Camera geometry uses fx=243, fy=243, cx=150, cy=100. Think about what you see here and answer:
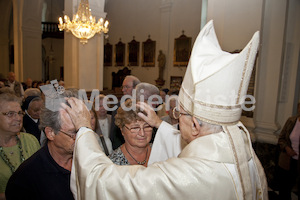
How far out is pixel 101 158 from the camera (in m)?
1.39

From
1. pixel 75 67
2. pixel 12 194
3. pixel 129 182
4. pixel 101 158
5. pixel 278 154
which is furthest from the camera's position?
pixel 75 67

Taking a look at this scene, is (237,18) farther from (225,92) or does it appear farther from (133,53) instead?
(133,53)

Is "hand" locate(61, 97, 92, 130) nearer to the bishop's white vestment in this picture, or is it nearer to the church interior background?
the bishop's white vestment

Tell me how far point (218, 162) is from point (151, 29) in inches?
484

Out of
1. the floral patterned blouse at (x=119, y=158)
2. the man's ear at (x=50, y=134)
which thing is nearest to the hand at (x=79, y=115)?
the man's ear at (x=50, y=134)

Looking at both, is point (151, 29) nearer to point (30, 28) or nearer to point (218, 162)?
point (30, 28)

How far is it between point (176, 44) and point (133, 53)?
10.6 ft

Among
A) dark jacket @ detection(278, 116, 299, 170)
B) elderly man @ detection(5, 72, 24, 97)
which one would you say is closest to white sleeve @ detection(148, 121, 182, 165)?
dark jacket @ detection(278, 116, 299, 170)

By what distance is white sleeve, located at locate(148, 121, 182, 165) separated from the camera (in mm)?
2213

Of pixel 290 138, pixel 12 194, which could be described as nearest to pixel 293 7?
pixel 290 138

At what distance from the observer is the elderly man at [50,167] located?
1.67 metres

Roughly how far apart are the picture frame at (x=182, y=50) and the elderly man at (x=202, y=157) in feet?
32.4

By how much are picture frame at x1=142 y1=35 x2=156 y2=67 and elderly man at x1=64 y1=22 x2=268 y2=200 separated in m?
11.5

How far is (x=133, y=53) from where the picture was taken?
1389 centimetres
